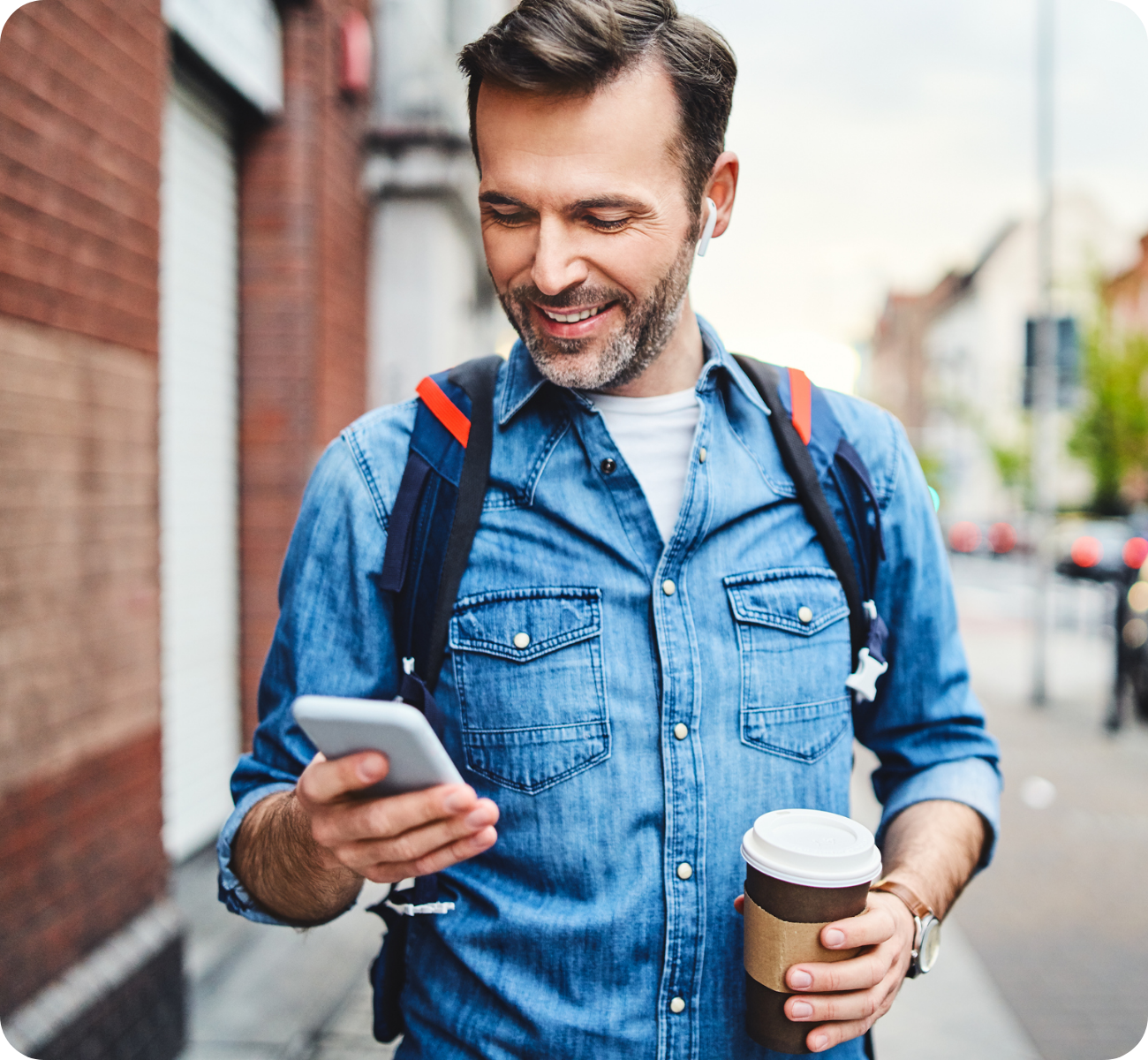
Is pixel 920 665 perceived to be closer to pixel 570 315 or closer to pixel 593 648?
pixel 593 648

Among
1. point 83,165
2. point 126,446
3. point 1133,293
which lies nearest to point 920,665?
point 126,446

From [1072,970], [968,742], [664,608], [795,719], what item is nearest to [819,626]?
[795,719]

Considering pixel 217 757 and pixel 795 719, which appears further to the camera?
pixel 217 757

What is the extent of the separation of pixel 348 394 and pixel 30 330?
11.7 ft

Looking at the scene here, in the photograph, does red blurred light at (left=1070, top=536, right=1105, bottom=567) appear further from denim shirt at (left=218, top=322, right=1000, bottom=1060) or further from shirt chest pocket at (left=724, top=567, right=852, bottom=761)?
shirt chest pocket at (left=724, top=567, right=852, bottom=761)

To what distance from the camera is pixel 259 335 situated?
535 cm

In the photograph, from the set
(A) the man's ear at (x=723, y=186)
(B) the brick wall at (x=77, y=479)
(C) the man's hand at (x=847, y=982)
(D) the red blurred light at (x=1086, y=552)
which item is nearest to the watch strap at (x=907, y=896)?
(C) the man's hand at (x=847, y=982)

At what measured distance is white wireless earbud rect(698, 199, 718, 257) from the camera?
1.77 m

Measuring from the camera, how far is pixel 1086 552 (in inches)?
725

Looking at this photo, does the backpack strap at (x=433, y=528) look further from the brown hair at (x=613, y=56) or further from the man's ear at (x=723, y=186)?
the man's ear at (x=723, y=186)

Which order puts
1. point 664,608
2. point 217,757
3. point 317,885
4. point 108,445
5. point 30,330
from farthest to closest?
point 217,757, point 108,445, point 30,330, point 664,608, point 317,885

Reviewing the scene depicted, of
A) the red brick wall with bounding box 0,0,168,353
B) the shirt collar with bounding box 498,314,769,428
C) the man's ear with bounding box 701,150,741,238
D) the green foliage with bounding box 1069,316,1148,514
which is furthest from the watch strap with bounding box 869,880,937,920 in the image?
the green foliage with bounding box 1069,316,1148,514

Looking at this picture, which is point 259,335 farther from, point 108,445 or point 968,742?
point 968,742

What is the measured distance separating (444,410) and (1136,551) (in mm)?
10677
